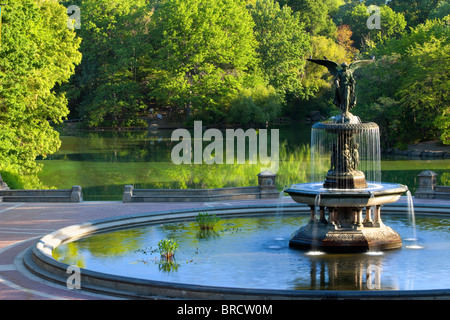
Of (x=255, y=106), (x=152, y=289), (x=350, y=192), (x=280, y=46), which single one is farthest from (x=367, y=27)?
(x=152, y=289)

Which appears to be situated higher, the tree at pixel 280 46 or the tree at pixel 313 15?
the tree at pixel 313 15

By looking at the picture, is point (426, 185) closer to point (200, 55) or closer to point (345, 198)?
point (345, 198)

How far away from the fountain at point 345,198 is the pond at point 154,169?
842 inches

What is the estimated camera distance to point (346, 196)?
2212cm

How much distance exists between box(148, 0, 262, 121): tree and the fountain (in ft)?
242

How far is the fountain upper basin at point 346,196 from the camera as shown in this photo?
872 inches

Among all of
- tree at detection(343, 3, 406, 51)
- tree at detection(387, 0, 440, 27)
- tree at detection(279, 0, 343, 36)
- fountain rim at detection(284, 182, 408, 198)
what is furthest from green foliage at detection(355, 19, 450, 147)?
tree at detection(279, 0, 343, 36)

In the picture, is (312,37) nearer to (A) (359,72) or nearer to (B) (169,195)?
(A) (359,72)

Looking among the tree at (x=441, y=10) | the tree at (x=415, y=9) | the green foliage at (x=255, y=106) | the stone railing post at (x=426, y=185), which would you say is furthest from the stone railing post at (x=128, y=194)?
the tree at (x=415, y=9)

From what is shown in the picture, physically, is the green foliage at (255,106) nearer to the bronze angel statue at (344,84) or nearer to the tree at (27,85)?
the tree at (27,85)

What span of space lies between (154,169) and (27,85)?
15.2 m

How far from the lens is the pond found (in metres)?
50.3

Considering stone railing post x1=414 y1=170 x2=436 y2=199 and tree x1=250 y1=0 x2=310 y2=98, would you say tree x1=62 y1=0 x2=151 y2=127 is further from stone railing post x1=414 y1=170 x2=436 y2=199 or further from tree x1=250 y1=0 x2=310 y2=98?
stone railing post x1=414 y1=170 x2=436 y2=199
